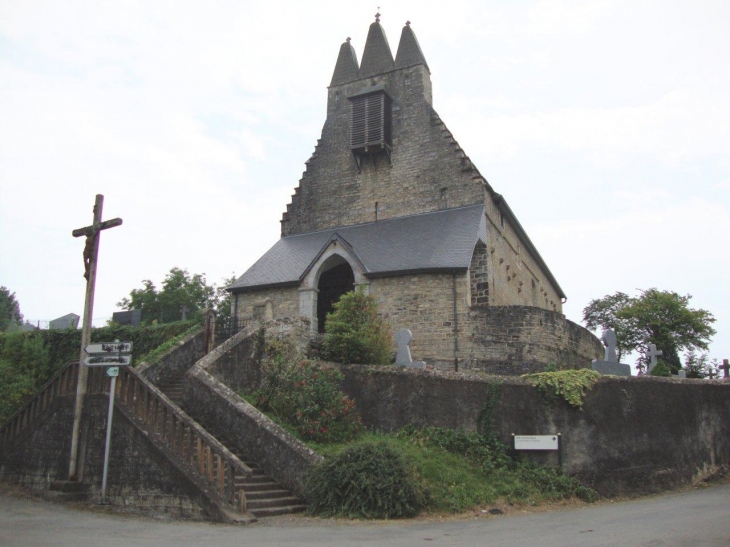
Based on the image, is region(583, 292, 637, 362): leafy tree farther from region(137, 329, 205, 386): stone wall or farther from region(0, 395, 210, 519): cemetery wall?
region(0, 395, 210, 519): cemetery wall

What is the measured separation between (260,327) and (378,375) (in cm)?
377

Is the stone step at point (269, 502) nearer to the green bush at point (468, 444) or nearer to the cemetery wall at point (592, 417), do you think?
the green bush at point (468, 444)

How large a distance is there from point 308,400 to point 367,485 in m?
3.39

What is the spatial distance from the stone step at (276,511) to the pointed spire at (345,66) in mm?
20086

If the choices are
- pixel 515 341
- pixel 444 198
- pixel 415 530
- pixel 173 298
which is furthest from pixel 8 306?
pixel 415 530

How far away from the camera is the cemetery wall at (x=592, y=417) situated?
12570mm

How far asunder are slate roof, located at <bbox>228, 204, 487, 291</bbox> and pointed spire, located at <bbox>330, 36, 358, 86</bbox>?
6926 mm

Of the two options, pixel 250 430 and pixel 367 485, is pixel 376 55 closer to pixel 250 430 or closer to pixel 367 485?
pixel 250 430

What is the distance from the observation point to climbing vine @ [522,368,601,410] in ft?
41.6

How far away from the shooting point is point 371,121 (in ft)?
81.9

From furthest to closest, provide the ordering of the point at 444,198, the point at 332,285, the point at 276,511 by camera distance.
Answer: the point at 444,198 < the point at 332,285 < the point at 276,511

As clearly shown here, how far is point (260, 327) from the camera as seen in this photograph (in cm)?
1625

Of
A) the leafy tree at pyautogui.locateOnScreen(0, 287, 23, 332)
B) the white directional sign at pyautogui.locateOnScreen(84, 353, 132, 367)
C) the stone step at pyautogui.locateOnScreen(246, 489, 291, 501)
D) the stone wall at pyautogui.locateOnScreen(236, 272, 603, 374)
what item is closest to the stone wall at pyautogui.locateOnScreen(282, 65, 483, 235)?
the stone wall at pyautogui.locateOnScreen(236, 272, 603, 374)

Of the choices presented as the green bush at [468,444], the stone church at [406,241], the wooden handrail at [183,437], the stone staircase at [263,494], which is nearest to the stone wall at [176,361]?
the stone church at [406,241]
